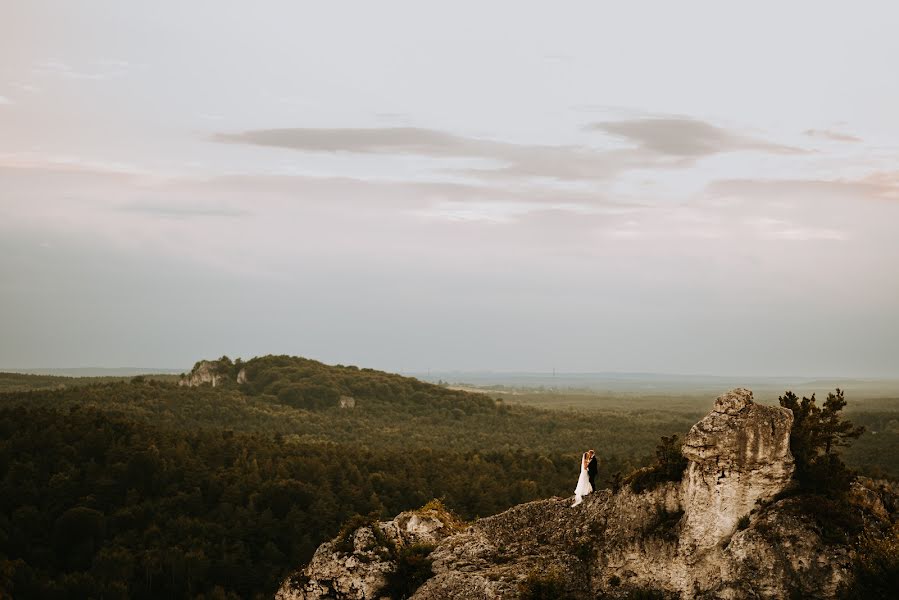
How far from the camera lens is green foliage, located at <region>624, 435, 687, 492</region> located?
2889 cm

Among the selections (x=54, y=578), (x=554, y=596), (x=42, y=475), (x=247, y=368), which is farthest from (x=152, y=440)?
(x=247, y=368)

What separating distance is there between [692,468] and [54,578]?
4463 cm

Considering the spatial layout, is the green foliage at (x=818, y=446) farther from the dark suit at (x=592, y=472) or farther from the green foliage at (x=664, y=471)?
the dark suit at (x=592, y=472)

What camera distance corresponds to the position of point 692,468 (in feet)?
90.8

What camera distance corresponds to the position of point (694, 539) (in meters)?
27.2

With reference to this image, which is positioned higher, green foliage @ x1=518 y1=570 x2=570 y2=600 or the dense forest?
green foliage @ x1=518 y1=570 x2=570 y2=600

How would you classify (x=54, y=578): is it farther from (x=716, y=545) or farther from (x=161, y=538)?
(x=716, y=545)

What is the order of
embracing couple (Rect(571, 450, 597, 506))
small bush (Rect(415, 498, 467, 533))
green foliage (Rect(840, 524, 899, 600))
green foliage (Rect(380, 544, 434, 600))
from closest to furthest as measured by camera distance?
1. green foliage (Rect(840, 524, 899, 600))
2. embracing couple (Rect(571, 450, 597, 506))
3. green foliage (Rect(380, 544, 434, 600))
4. small bush (Rect(415, 498, 467, 533))

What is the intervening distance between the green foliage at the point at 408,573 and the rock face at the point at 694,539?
604 millimetres

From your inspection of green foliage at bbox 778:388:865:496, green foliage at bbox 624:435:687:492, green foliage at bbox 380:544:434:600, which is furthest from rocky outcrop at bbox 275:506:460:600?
green foliage at bbox 778:388:865:496

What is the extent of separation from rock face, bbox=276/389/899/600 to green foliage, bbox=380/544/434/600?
1.98 feet

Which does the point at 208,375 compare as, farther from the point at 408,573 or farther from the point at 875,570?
the point at 875,570

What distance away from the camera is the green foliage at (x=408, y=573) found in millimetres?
32406

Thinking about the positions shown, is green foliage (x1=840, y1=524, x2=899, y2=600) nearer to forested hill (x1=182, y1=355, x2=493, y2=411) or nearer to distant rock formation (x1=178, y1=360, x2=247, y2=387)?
forested hill (x1=182, y1=355, x2=493, y2=411)
